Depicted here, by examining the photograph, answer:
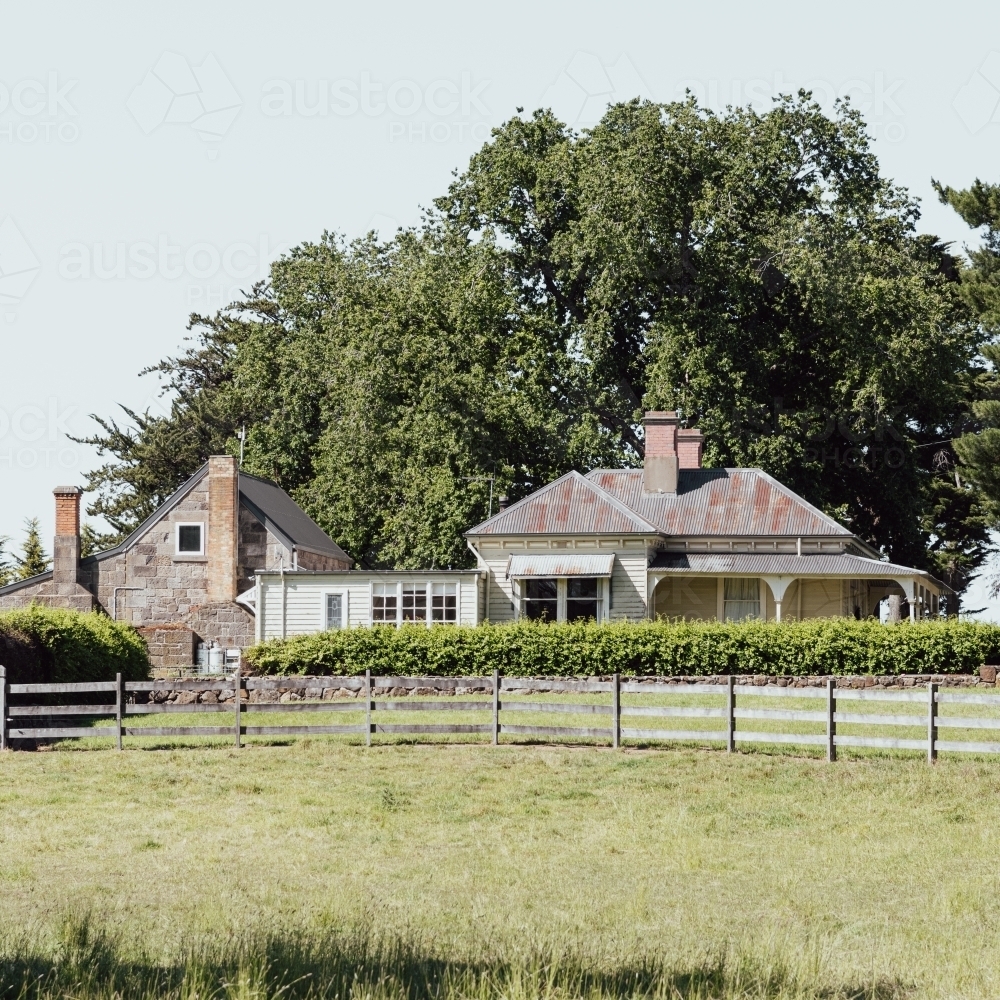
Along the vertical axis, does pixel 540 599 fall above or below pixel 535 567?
below

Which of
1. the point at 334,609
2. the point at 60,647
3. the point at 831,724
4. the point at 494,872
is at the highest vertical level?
the point at 334,609

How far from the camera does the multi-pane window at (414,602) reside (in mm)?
34469

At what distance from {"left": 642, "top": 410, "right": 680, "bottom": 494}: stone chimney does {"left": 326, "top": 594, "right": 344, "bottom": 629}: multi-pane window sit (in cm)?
909

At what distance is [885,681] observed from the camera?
28109 mm

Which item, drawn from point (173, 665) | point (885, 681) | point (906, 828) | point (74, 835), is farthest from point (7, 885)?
point (173, 665)

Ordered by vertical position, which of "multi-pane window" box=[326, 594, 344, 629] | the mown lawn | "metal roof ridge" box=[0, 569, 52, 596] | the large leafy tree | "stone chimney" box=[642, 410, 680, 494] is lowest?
the mown lawn

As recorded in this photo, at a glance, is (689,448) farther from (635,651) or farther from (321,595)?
(635,651)

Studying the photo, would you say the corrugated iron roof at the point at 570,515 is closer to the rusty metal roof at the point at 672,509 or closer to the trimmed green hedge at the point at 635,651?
the rusty metal roof at the point at 672,509

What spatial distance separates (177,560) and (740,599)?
14.7 metres

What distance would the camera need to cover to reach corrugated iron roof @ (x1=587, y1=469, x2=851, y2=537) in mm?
36281

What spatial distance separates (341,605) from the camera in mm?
34438

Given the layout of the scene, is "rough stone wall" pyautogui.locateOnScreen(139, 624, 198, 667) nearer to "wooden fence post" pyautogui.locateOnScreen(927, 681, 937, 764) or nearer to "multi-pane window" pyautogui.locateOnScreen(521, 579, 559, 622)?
"multi-pane window" pyautogui.locateOnScreen(521, 579, 559, 622)

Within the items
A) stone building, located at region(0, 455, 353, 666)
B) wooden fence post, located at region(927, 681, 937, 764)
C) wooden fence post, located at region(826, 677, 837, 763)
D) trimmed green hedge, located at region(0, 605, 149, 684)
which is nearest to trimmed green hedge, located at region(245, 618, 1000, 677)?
trimmed green hedge, located at region(0, 605, 149, 684)

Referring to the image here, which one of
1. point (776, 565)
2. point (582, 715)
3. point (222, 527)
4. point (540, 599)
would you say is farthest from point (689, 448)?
point (582, 715)
